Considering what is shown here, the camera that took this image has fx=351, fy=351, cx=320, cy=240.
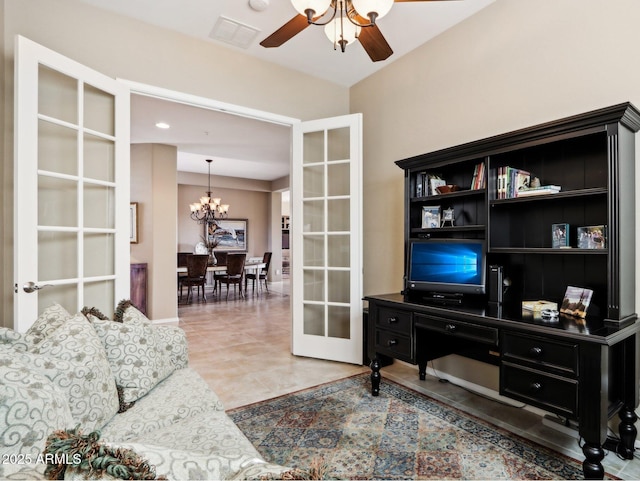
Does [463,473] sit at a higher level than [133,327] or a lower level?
lower

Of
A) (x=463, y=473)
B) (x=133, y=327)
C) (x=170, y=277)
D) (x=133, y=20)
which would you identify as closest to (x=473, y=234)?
(x=463, y=473)

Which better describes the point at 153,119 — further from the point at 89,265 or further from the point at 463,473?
the point at 463,473

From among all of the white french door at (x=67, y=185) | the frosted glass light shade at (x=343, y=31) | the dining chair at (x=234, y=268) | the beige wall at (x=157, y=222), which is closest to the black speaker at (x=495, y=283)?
the frosted glass light shade at (x=343, y=31)

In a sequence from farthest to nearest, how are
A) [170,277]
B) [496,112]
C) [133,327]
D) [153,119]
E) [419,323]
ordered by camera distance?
[170,277] < [153,119] < [496,112] < [419,323] < [133,327]

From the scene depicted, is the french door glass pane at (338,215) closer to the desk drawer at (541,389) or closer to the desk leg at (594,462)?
the desk drawer at (541,389)

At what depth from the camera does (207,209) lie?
8.31 meters

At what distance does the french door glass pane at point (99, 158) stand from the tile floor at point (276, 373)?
1887 millimetres

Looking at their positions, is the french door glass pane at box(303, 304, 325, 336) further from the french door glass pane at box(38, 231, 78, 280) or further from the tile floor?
the french door glass pane at box(38, 231, 78, 280)

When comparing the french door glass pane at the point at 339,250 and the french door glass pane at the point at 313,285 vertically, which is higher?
the french door glass pane at the point at 339,250

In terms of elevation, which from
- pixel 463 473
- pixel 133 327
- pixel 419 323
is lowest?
pixel 463 473

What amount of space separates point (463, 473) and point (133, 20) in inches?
151

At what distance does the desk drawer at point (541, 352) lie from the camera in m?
1.72

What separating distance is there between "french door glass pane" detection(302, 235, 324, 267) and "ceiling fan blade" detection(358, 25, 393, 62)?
72.8 inches

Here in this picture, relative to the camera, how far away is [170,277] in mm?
5520
